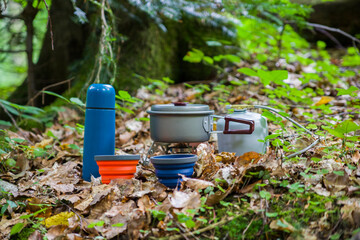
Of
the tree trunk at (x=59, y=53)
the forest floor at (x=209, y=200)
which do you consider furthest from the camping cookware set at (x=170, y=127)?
the tree trunk at (x=59, y=53)

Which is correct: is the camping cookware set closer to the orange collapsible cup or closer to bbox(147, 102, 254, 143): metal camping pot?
bbox(147, 102, 254, 143): metal camping pot

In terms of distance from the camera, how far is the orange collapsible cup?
185 centimetres

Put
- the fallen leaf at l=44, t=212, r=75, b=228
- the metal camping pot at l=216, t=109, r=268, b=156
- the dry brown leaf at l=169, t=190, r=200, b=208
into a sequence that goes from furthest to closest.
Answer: the metal camping pot at l=216, t=109, r=268, b=156 < the fallen leaf at l=44, t=212, r=75, b=228 < the dry brown leaf at l=169, t=190, r=200, b=208

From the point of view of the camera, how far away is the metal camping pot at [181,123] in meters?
2.02

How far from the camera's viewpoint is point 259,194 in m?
1.58

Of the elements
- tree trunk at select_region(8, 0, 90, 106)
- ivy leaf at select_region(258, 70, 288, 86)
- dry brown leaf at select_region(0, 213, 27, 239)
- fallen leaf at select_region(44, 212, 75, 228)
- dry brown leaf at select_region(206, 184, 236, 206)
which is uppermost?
tree trunk at select_region(8, 0, 90, 106)

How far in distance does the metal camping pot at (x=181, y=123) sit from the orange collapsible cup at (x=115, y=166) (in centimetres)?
29

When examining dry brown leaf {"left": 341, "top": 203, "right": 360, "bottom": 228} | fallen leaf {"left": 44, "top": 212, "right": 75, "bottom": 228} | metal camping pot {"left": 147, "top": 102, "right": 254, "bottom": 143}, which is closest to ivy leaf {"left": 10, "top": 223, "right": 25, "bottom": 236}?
fallen leaf {"left": 44, "top": 212, "right": 75, "bottom": 228}

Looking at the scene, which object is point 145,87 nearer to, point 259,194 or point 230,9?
point 230,9

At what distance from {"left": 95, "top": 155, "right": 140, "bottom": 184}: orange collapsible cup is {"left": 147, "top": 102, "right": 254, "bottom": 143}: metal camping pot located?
288mm

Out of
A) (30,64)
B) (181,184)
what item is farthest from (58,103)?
(181,184)

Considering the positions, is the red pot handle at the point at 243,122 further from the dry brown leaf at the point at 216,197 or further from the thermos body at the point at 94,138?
the thermos body at the point at 94,138

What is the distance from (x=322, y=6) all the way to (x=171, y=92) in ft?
11.7

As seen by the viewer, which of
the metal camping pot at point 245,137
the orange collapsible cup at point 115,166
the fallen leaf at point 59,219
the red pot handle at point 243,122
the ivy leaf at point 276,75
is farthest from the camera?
the ivy leaf at point 276,75
